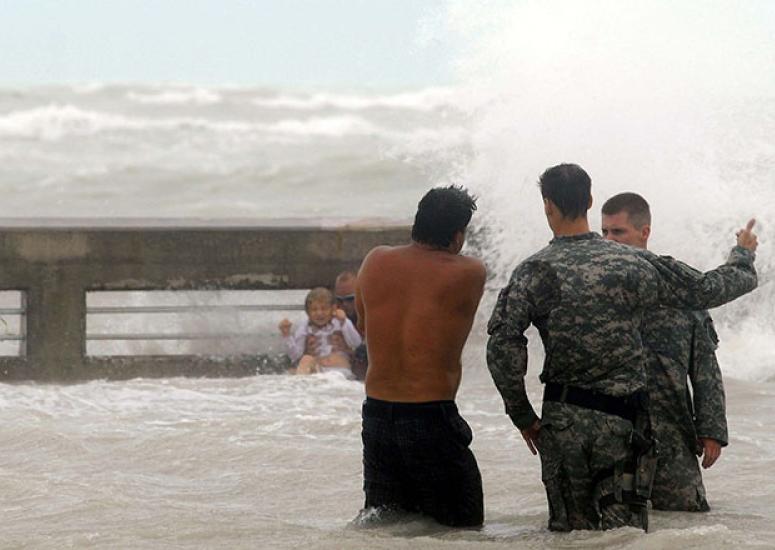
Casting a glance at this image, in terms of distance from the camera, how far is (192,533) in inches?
239

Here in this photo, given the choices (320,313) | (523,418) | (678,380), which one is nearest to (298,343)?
(320,313)

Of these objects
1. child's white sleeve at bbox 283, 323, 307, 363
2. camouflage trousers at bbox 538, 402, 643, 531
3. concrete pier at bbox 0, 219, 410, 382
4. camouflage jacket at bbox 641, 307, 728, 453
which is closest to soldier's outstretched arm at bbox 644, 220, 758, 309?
camouflage jacket at bbox 641, 307, 728, 453

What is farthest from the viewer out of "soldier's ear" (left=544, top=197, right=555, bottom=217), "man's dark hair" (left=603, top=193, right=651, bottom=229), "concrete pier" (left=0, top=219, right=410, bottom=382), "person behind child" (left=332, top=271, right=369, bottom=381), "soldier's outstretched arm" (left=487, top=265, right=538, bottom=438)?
"concrete pier" (left=0, top=219, right=410, bottom=382)

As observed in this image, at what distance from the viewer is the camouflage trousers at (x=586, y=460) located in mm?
5176

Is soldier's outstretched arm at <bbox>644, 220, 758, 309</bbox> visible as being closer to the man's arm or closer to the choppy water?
the man's arm

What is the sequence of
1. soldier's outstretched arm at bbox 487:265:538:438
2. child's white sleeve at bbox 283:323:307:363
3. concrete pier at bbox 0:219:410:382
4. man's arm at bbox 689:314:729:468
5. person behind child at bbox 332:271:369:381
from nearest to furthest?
soldier's outstretched arm at bbox 487:265:538:438, man's arm at bbox 689:314:729:468, person behind child at bbox 332:271:369:381, child's white sleeve at bbox 283:323:307:363, concrete pier at bbox 0:219:410:382

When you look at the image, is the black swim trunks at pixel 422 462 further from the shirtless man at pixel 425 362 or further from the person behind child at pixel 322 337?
the person behind child at pixel 322 337

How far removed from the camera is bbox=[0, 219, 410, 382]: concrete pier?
12.2 metres

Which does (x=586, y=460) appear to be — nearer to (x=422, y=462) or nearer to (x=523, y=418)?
(x=523, y=418)

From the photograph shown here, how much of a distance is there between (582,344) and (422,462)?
0.70 metres

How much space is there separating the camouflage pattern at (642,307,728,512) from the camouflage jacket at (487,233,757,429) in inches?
16.4

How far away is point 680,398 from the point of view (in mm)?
5656

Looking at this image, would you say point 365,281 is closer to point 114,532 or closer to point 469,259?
point 469,259

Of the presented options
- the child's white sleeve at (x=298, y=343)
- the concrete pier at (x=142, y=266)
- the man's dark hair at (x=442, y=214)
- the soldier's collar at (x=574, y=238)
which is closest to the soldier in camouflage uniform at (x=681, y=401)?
the soldier's collar at (x=574, y=238)
